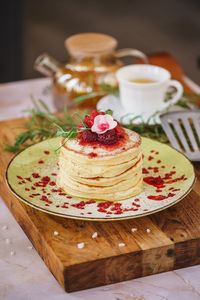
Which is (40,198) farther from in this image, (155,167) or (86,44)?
(86,44)

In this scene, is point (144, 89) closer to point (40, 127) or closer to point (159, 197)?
point (40, 127)

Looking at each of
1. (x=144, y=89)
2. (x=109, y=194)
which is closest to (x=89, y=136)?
(x=109, y=194)

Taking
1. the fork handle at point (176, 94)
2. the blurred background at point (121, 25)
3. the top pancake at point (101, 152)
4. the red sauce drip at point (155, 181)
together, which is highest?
the top pancake at point (101, 152)

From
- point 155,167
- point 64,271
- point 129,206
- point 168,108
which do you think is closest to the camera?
point 64,271

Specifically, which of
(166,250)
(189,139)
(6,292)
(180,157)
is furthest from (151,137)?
(6,292)

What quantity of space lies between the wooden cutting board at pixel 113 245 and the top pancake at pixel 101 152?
0.45 feet

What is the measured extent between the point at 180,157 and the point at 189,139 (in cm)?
21

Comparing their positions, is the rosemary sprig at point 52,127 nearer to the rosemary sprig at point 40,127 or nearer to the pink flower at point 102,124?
the rosemary sprig at point 40,127

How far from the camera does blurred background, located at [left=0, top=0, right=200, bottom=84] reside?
5117 millimetres

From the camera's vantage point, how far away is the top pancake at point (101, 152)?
1.60 m

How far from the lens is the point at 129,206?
5.26 feet

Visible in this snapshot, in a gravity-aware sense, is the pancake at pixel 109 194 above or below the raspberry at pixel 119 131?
below

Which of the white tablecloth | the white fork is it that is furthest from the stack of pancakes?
the white fork

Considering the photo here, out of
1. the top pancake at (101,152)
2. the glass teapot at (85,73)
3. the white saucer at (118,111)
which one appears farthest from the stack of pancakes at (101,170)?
the glass teapot at (85,73)
